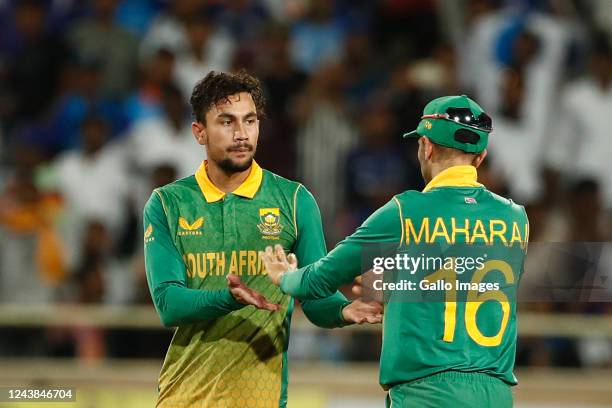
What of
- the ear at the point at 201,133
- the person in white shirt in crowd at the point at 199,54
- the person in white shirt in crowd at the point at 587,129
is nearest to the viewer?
the ear at the point at 201,133

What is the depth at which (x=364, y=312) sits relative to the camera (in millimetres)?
5441

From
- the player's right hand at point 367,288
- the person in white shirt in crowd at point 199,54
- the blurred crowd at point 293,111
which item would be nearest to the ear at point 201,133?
the player's right hand at point 367,288

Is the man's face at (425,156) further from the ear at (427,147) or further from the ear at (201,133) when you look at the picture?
the ear at (201,133)

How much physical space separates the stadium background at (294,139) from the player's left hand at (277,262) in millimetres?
3369

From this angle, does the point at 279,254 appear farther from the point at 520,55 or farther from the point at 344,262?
the point at 520,55

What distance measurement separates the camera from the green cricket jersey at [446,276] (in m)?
5.09

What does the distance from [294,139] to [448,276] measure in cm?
536

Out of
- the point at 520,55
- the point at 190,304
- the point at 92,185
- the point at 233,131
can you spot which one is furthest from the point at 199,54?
the point at 190,304

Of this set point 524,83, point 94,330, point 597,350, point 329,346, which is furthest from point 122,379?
point 524,83

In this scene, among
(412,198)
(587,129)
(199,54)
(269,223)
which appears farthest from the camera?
(199,54)

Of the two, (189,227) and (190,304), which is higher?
(189,227)

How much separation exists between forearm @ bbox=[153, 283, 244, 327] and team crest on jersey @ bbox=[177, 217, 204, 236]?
26cm

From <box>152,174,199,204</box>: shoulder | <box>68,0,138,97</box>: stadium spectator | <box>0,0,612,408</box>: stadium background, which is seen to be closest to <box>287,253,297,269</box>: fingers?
<box>152,174,199,204</box>: shoulder

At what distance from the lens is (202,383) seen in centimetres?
547
